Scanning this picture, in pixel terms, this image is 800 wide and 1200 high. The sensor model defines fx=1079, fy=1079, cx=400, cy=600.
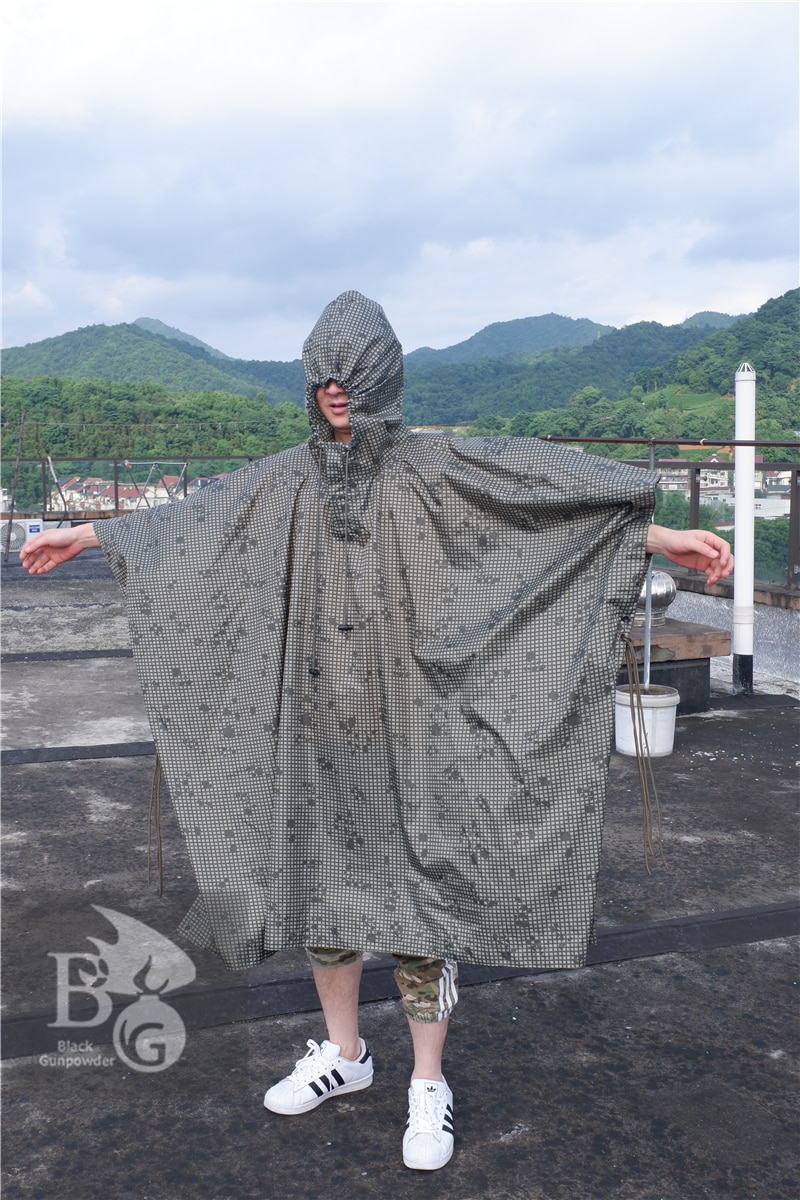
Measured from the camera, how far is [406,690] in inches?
82.4

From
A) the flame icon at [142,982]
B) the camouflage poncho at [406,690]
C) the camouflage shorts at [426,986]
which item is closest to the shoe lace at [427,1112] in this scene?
the camouflage shorts at [426,986]

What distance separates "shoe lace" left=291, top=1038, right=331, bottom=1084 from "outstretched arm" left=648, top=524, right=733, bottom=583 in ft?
4.01

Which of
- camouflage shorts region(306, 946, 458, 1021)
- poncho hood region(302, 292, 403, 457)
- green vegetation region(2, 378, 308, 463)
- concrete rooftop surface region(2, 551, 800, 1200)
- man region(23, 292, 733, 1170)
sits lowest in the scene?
concrete rooftop surface region(2, 551, 800, 1200)

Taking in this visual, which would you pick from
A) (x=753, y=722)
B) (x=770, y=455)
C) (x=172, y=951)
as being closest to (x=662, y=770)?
(x=753, y=722)

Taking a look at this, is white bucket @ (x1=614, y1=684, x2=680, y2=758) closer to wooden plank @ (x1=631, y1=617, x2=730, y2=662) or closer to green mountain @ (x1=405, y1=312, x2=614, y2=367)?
wooden plank @ (x1=631, y1=617, x2=730, y2=662)

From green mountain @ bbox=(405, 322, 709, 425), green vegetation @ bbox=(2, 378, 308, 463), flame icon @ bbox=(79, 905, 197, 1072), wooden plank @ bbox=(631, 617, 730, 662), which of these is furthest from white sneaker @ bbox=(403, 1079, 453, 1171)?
green vegetation @ bbox=(2, 378, 308, 463)

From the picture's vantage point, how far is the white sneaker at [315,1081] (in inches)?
85.1

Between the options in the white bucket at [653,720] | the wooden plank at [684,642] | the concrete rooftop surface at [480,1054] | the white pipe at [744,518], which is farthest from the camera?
the white pipe at [744,518]

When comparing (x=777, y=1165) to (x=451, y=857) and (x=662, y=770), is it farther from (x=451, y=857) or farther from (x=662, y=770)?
(x=662, y=770)

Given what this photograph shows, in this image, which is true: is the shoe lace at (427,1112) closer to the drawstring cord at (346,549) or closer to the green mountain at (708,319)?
the drawstring cord at (346,549)

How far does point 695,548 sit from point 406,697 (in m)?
0.62

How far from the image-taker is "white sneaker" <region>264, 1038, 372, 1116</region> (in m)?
2.16

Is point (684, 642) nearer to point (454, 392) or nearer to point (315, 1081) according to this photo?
point (315, 1081)

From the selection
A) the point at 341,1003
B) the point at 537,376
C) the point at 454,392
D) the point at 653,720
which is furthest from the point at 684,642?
the point at 454,392
